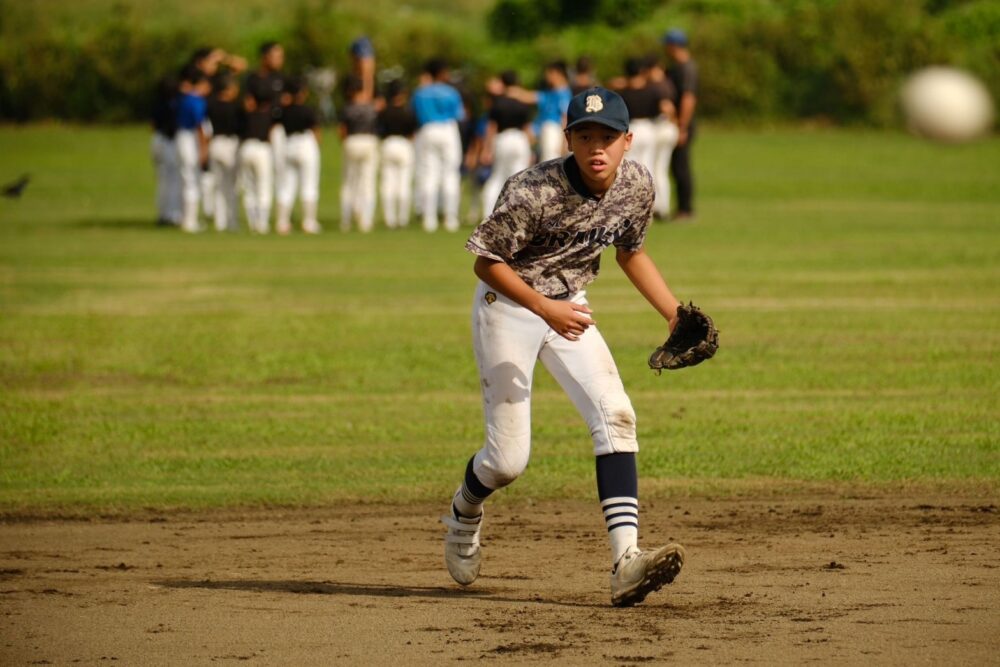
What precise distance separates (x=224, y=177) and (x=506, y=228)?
61.1ft

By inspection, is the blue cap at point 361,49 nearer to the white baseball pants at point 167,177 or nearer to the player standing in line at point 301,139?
the player standing in line at point 301,139

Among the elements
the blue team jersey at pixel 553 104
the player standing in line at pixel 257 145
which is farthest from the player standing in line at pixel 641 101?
the player standing in line at pixel 257 145

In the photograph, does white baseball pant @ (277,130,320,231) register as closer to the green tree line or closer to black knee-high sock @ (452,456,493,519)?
black knee-high sock @ (452,456,493,519)

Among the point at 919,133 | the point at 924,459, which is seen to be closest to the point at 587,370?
the point at 924,459

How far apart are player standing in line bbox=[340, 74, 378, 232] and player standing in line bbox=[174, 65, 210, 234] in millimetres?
2134

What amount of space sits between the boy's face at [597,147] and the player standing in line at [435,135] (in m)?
17.8

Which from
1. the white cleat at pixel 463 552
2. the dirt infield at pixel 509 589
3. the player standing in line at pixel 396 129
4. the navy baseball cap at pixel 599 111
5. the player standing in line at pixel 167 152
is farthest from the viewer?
the player standing in line at pixel 167 152

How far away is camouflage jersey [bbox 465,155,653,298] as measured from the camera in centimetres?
663

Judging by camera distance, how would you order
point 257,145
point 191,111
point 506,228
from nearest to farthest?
point 506,228, point 257,145, point 191,111

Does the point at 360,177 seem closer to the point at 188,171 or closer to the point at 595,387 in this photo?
the point at 188,171

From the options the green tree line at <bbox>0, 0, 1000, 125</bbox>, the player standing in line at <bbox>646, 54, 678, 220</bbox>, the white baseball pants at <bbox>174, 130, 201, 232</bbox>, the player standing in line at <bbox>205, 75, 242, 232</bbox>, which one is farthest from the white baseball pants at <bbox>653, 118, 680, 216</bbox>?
the green tree line at <bbox>0, 0, 1000, 125</bbox>

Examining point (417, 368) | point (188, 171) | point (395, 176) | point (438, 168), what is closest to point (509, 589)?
point (417, 368)

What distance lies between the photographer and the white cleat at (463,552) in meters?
7.12

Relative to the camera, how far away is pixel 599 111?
6477 mm
